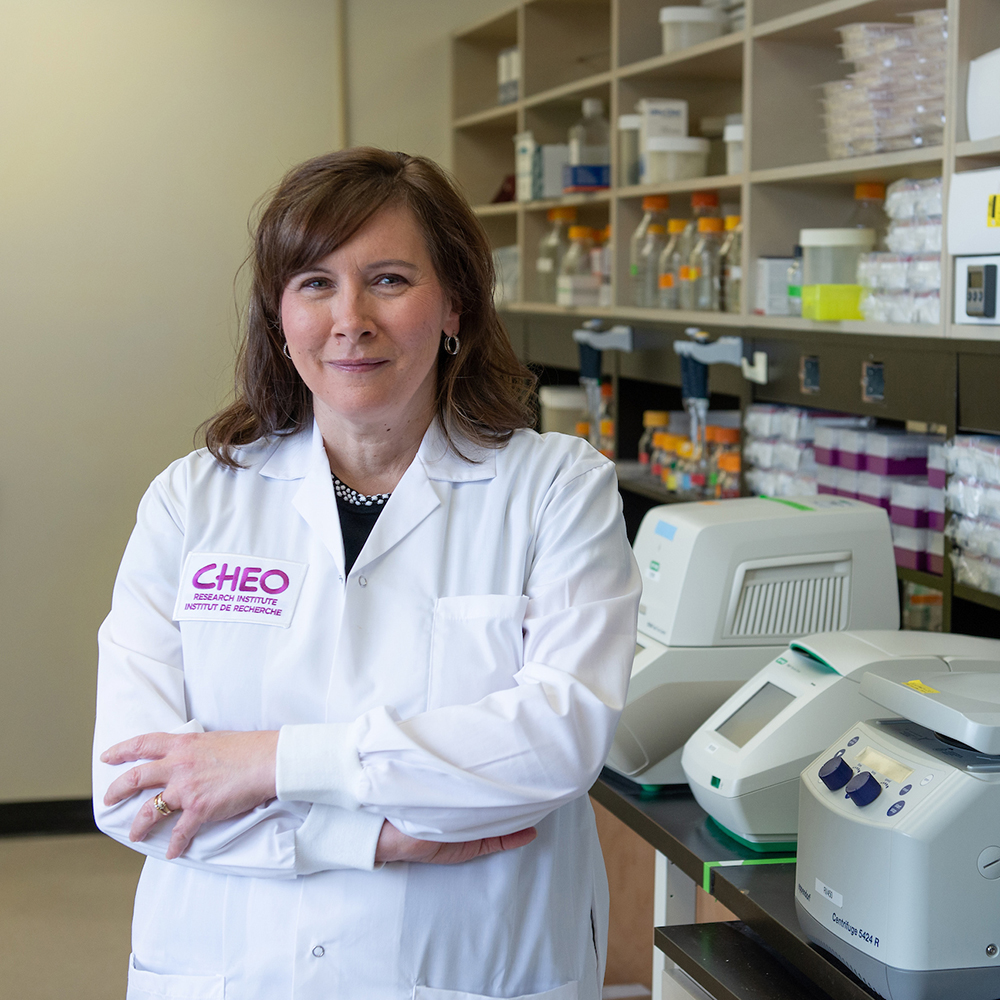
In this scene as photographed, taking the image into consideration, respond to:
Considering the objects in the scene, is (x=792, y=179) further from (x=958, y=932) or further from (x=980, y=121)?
(x=958, y=932)

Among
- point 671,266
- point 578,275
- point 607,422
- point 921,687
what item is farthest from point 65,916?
point 921,687

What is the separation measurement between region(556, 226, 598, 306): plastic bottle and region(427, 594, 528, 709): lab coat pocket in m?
2.29

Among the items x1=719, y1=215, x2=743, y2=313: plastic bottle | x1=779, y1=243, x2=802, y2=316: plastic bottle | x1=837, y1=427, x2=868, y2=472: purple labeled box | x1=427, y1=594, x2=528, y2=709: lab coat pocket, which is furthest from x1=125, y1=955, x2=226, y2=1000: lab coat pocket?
x1=719, y1=215, x2=743, y2=313: plastic bottle

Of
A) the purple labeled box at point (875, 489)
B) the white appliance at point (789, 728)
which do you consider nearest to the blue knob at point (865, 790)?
the white appliance at point (789, 728)

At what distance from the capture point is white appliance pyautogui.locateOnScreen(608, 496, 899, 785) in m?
1.85

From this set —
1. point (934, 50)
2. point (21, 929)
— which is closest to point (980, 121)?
point (934, 50)

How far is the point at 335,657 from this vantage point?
1.25 m

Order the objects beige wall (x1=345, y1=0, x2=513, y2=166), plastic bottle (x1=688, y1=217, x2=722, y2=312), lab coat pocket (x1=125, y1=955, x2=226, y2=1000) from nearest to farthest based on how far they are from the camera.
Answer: lab coat pocket (x1=125, y1=955, x2=226, y2=1000) < plastic bottle (x1=688, y1=217, x2=722, y2=312) < beige wall (x1=345, y1=0, x2=513, y2=166)

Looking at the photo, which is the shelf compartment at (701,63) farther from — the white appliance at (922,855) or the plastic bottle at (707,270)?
the white appliance at (922,855)

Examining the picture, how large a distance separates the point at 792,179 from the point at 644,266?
71 centimetres

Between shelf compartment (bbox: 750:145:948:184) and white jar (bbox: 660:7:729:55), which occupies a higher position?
white jar (bbox: 660:7:729:55)

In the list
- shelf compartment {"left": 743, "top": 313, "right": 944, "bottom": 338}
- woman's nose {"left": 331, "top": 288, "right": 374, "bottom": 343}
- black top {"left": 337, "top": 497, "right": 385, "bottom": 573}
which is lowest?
black top {"left": 337, "top": 497, "right": 385, "bottom": 573}

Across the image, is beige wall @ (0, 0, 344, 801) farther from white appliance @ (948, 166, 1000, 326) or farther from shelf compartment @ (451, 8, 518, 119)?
white appliance @ (948, 166, 1000, 326)

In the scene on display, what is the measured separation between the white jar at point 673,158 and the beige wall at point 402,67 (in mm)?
1195
